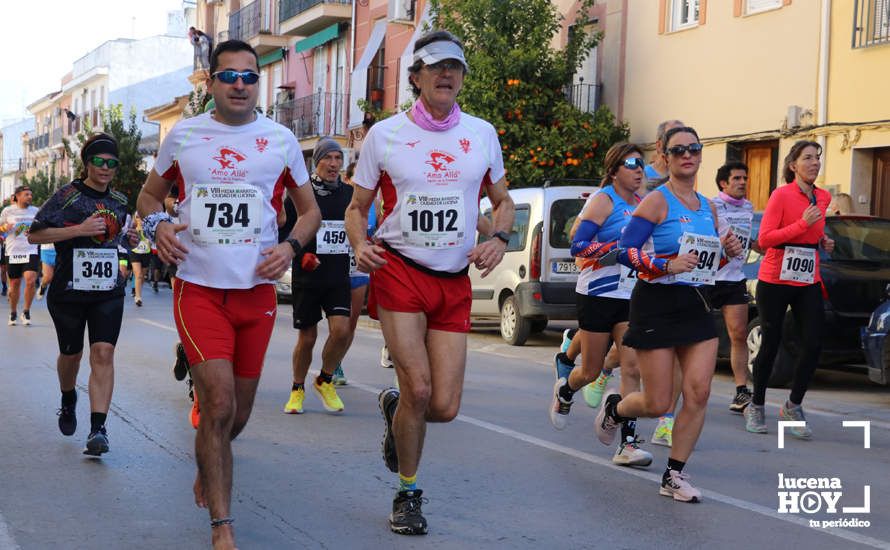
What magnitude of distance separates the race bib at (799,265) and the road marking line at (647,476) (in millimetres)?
2163

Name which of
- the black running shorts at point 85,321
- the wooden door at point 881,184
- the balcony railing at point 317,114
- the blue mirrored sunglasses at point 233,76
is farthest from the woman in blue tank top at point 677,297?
the balcony railing at point 317,114

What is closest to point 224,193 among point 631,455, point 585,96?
point 631,455

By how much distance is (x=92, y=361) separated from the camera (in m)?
7.66

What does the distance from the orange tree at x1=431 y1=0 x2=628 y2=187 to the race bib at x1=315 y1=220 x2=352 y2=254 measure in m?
12.8

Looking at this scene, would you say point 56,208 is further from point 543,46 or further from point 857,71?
point 543,46

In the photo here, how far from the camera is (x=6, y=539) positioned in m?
5.62

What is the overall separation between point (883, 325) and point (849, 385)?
222cm

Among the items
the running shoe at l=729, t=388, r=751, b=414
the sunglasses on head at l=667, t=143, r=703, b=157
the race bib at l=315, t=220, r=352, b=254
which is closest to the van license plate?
the running shoe at l=729, t=388, r=751, b=414

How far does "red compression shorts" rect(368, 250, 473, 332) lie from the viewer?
5719mm

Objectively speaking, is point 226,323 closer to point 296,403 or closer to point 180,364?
point 296,403

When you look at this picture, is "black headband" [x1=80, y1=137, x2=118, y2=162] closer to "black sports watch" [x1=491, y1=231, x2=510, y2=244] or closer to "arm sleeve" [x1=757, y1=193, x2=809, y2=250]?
"black sports watch" [x1=491, y1=231, x2=510, y2=244]

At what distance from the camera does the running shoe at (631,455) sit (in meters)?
7.55

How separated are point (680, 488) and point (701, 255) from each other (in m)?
1.19

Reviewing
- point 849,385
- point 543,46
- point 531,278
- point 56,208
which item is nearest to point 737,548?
point 56,208
